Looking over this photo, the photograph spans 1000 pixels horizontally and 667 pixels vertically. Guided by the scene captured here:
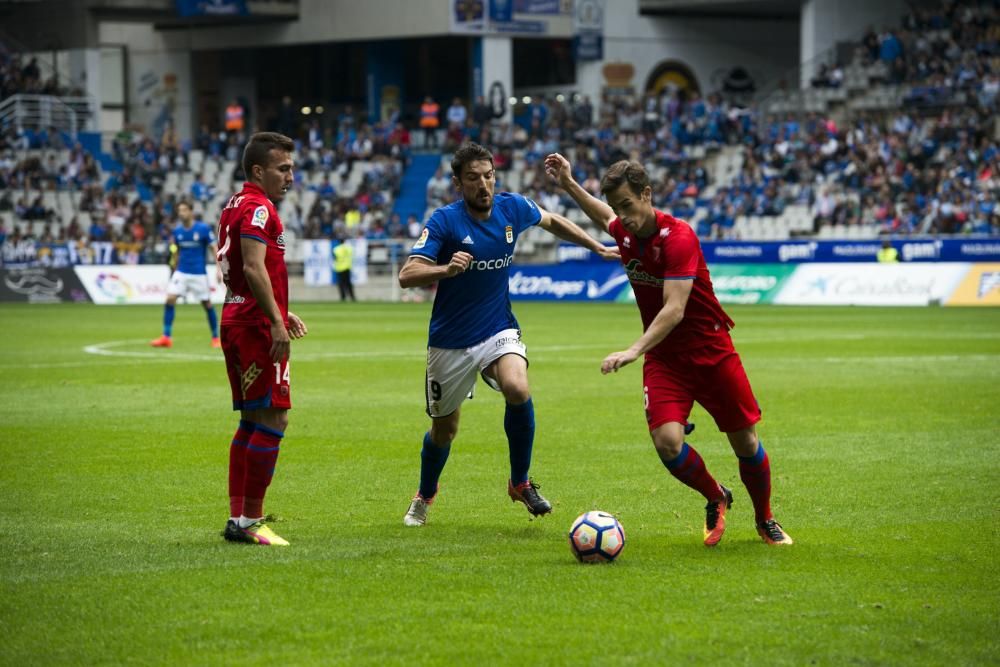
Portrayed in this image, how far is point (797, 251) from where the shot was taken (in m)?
37.9

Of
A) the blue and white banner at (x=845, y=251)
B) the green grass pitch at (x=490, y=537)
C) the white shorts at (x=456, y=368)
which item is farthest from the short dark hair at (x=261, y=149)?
the blue and white banner at (x=845, y=251)

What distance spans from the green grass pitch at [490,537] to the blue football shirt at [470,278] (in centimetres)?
116

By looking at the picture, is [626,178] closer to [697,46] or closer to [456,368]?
[456,368]

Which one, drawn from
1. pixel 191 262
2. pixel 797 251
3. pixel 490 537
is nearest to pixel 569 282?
pixel 797 251

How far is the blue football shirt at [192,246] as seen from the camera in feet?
80.6

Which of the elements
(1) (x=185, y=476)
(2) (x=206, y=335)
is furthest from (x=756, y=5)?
(1) (x=185, y=476)

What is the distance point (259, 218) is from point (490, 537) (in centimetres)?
221

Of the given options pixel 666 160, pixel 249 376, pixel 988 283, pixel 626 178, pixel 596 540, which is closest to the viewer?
pixel 596 540

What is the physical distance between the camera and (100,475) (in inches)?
419

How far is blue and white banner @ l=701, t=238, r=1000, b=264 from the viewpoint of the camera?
1373 inches

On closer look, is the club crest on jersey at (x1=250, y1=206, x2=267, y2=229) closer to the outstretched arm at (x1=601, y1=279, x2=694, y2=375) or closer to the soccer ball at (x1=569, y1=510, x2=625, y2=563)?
the outstretched arm at (x1=601, y1=279, x2=694, y2=375)

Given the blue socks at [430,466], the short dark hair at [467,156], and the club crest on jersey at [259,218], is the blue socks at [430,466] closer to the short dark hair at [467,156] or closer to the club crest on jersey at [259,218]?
the short dark hair at [467,156]

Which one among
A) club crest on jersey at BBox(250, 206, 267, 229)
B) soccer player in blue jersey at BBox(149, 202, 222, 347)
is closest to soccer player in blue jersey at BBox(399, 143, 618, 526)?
club crest on jersey at BBox(250, 206, 267, 229)

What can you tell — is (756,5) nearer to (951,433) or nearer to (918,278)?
(918,278)
